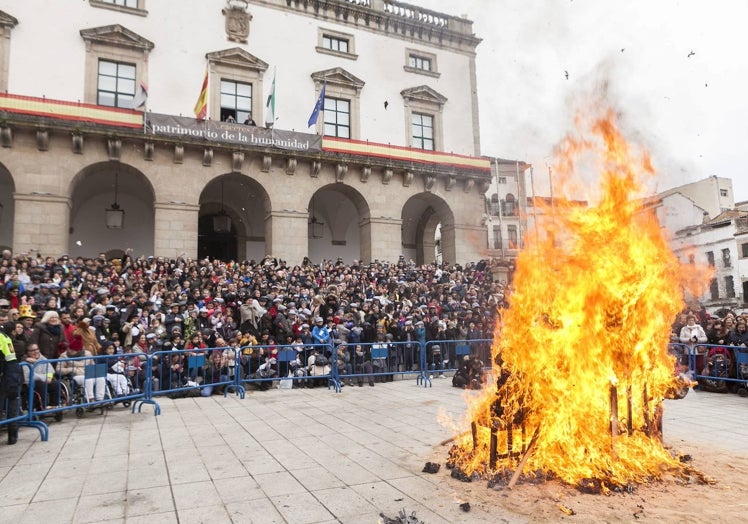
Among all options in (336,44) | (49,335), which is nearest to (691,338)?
(49,335)

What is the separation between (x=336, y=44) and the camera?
86.8 feet

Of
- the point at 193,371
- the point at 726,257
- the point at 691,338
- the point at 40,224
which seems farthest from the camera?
the point at 726,257

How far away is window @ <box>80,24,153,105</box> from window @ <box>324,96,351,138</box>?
878 centimetres

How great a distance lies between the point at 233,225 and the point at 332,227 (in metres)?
5.52

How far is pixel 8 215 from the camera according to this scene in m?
21.5

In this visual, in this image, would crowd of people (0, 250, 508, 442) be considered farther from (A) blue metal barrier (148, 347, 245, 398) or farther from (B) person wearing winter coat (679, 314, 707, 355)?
(B) person wearing winter coat (679, 314, 707, 355)

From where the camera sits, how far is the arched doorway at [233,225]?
25.0 metres

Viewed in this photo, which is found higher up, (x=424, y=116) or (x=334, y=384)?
(x=424, y=116)

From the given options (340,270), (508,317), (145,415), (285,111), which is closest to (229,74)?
(285,111)

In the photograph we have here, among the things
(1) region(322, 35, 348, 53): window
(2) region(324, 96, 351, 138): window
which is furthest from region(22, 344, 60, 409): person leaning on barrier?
(1) region(322, 35, 348, 53): window

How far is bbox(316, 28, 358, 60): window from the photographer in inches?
1016

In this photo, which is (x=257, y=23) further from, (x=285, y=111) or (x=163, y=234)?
(x=163, y=234)

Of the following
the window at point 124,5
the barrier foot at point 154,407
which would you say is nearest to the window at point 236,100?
the window at point 124,5

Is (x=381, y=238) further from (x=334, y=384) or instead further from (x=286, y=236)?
(x=334, y=384)
